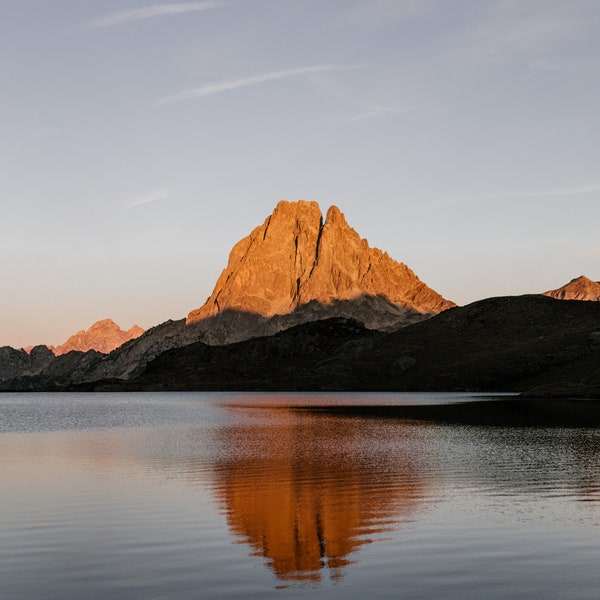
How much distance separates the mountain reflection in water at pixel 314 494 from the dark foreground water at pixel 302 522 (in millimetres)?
132

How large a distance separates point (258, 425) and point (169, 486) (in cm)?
7598

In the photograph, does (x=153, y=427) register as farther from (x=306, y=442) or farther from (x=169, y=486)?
(x=169, y=486)

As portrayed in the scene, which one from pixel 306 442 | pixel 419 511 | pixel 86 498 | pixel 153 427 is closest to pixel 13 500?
pixel 86 498

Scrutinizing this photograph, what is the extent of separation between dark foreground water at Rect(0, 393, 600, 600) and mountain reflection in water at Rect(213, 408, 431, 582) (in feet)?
0.43

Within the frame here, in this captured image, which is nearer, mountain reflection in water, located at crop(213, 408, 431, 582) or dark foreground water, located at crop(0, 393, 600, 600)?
dark foreground water, located at crop(0, 393, 600, 600)

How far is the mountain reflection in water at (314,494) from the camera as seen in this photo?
33.6 metres

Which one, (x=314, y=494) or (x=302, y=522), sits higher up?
(x=302, y=522)

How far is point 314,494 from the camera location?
167 ft

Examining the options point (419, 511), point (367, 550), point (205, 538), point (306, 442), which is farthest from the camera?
point (306, 442)

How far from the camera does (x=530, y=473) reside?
200ft

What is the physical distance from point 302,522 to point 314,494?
10.6 metres

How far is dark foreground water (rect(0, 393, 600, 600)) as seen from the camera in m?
27.6

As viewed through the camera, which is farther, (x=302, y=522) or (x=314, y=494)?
(x=314, y=494)

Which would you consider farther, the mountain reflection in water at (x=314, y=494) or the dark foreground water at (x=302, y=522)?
the mountain reflection in water at (x=314, y=494)
